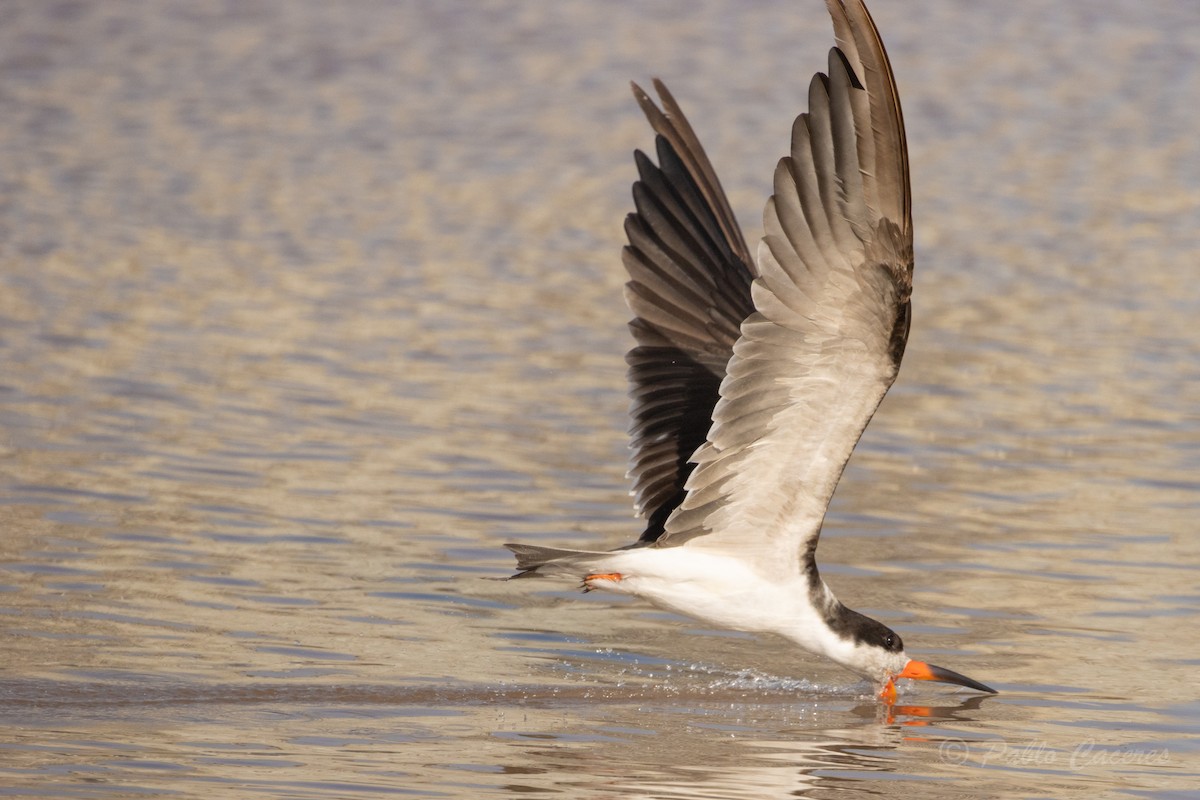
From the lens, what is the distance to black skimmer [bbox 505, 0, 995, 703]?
598cm

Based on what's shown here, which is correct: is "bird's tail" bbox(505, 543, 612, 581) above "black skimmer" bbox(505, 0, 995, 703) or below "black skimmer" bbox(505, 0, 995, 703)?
below

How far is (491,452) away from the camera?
10.1m

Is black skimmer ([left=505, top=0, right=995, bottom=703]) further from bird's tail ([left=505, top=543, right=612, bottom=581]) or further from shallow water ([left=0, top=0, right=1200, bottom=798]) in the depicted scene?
shallow water ([left=0, top=0, right=1200, bottom=798])

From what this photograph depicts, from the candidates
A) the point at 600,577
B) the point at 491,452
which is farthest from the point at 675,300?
the point at 491,452

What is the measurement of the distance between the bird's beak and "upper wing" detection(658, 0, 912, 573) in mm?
933

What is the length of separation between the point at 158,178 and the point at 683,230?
912 centimetres

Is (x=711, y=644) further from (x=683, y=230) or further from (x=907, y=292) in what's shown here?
(x=907, y=292)

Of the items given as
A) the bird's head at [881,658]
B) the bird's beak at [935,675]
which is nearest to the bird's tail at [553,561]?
the bird's head at [881,658]

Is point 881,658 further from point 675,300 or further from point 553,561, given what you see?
point 675,300

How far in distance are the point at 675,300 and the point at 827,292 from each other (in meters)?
1.78

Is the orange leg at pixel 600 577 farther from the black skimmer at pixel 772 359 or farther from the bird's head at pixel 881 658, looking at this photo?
the bird's head at pixel 881 658

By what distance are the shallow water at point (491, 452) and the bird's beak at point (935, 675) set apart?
0.12 metres

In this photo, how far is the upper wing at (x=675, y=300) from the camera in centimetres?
769

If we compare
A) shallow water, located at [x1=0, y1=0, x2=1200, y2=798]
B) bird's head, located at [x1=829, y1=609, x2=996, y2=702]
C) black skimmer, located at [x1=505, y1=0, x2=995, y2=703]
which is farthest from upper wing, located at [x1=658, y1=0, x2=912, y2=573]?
shallow water, located at [x1=0, y1=0, x2=1200, y2=798]
